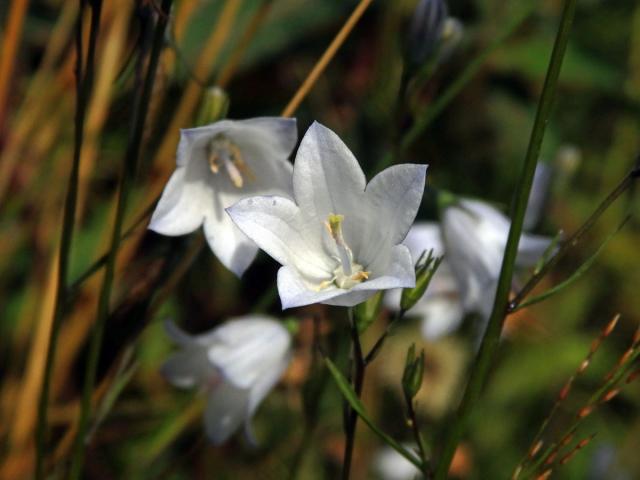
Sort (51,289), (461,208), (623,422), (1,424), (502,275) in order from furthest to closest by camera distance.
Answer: (623,422) → (1,424) → (51,289) → (461,208) → (502,275)

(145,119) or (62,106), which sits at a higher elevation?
(145,119)

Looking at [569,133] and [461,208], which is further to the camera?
[569,133]

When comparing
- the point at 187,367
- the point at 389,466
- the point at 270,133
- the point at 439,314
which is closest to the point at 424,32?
the point at 270,133

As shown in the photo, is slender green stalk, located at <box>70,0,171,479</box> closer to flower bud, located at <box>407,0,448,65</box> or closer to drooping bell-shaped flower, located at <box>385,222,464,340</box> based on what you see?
flower bud, located at <box>407,0,448,65</box>

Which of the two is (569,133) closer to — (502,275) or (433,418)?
(433,418)

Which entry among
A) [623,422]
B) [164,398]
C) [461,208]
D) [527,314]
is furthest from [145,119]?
[623,422]

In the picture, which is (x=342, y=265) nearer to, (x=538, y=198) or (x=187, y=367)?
(x=187, y=367)

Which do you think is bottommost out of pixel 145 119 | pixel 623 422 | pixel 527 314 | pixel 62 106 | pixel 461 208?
pixel 623 422

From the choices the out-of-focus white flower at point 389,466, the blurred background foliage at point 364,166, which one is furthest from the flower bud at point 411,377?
the out-of-focus white flower at point 389,466
